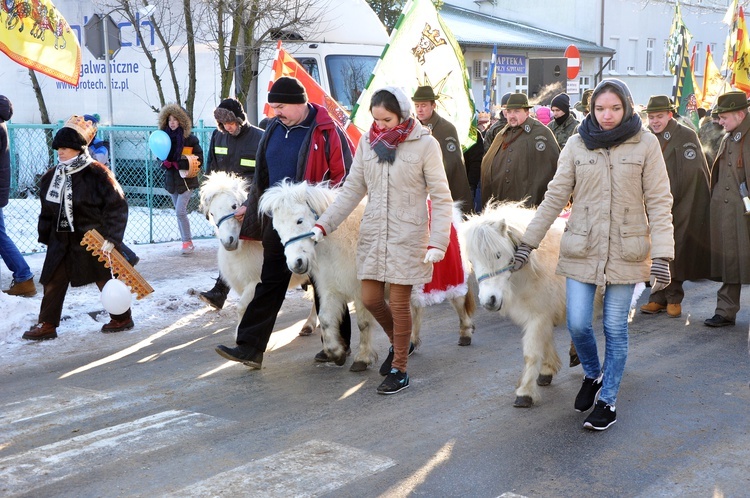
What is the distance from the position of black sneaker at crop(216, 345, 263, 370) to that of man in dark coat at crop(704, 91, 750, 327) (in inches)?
163

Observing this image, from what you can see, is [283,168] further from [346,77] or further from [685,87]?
[685,87]

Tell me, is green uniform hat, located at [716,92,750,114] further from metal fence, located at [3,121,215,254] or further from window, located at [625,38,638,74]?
window, located at [625,38,638,74]

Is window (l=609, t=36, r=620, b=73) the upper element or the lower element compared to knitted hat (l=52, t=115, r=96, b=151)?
upper

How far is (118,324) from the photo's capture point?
27.3ft

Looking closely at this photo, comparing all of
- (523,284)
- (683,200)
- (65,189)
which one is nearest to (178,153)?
(65,189)

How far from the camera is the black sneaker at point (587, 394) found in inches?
222

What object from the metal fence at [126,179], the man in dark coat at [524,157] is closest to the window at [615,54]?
the metal fence at [126,179]

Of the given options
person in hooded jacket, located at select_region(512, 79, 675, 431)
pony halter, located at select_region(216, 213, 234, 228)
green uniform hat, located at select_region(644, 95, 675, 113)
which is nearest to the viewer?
person in hooded jacket, located at select_region(512, 79, 675, 431)

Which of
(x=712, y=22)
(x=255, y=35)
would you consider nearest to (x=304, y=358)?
(x=255, y=35)

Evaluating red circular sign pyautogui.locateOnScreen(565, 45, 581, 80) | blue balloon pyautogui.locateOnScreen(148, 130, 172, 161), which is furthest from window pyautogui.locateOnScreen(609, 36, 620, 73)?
blue balloon pyautogui.locateOnScreen(148, 130, 172, 161)

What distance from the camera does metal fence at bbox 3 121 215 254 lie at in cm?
1295

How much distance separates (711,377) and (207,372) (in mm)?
3705

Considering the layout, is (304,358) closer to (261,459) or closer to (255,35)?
(261,459)

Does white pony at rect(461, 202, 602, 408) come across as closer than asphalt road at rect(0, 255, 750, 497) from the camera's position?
No
